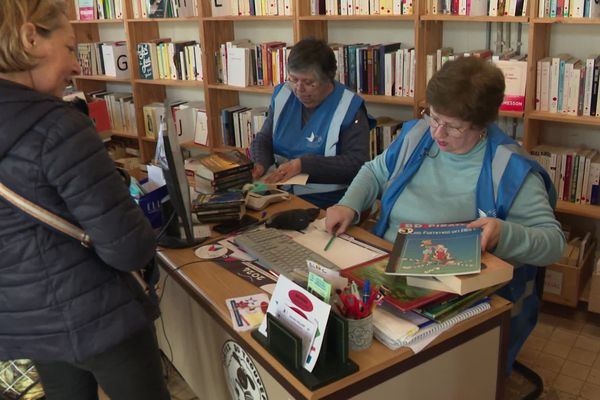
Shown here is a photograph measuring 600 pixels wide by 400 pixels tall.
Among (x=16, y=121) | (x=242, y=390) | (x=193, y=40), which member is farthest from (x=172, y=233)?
(x=193, y=40)

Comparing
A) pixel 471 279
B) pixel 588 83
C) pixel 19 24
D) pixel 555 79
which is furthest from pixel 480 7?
pixel 19 24

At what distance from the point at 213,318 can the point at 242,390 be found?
0.21 m

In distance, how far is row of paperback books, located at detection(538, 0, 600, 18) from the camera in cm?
251

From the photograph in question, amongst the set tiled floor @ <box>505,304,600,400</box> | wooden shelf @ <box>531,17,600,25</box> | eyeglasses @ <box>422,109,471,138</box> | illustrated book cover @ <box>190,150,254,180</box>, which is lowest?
tiled floor @ <box>505,304,600,400</box>

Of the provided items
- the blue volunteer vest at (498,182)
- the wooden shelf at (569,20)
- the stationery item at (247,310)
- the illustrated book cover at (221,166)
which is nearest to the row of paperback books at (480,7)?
the wooden shelf at (569,20)

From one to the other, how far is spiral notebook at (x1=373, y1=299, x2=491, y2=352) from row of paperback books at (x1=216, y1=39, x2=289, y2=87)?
2.57m

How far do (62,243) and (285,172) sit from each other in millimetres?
1344

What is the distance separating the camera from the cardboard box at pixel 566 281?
2.81 metres

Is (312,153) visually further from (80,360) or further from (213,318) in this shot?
(80,360)

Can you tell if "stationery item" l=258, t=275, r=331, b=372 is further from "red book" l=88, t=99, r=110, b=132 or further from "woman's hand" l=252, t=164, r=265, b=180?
"red book" l=88, t=99, r=110, b=132

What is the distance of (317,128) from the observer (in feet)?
8.91

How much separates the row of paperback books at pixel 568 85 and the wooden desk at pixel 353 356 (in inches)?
54.7

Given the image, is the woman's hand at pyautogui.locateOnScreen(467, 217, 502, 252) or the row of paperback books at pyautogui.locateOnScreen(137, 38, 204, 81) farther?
the row of paperback books at pyautogui.locateOnScreen(137, 38, 204, 81)

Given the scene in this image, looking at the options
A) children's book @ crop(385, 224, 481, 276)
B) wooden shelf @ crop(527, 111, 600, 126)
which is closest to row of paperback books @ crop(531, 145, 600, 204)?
wooden shelf @ crop(527, 111, 600, 126)
